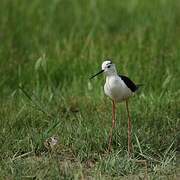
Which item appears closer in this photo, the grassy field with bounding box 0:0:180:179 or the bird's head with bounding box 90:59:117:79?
the grassy field with bounding box 0:0:180:179

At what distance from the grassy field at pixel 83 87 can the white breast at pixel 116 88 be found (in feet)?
1.11

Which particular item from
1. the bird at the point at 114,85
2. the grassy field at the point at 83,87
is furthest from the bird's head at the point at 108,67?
the grassy field at the point at 83,87

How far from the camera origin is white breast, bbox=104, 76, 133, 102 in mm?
4448

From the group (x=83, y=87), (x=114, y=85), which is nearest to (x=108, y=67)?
(x=114, y=85)

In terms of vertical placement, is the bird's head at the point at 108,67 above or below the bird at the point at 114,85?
above

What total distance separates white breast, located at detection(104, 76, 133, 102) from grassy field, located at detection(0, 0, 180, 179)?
0.34 metres

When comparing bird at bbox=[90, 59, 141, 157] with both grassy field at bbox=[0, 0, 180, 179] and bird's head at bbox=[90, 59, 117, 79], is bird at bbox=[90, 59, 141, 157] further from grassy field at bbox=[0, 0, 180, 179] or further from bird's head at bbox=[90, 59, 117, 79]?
grassy field at bbox=[0, 0, 180, 179]

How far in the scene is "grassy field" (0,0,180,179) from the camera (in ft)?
14.3

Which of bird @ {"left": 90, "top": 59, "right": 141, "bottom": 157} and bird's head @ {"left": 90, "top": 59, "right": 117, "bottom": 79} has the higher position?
bird's head @ {"left": 90, "top": 59, "right": 117, "bottom": 79}

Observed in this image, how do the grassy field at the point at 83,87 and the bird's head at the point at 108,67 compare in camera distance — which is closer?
the grassy field at the point at 83,87

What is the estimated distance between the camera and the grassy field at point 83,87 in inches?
171

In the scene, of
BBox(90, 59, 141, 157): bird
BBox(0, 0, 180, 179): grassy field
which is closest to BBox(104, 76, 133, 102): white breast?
BBox(90, 59, 141, 157): bird

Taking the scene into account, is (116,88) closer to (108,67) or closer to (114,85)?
(114,85)

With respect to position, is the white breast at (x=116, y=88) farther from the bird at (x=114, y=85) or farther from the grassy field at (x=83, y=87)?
the grassy field at (x=83, y=87)
